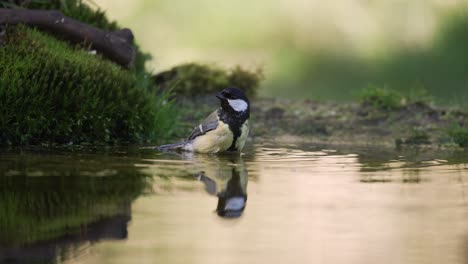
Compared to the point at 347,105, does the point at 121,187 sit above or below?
below

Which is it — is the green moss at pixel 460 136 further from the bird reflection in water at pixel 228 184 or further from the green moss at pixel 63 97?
the green moss at pixel 63 97

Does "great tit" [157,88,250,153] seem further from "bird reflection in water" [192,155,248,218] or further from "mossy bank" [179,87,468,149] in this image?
"mossy bank" [179,87,468,149]

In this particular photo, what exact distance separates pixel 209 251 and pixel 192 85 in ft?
26.5

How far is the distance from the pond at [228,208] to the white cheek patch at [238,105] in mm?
420

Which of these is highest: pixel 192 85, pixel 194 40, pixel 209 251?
pixel 194 40

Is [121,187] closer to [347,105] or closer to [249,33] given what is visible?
[347,105]

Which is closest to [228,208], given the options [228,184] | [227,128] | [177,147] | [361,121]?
[228,184]

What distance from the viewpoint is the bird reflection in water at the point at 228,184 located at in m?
5.71

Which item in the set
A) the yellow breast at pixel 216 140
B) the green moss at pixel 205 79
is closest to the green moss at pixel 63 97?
the yellow breast at pixel 216 140

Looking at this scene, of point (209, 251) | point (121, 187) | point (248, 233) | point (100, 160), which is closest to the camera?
point (209, 251)

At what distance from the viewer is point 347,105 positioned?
12.0m

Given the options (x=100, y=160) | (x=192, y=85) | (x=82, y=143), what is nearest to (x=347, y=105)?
(x=192, y=85)

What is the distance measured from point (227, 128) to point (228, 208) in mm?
2780

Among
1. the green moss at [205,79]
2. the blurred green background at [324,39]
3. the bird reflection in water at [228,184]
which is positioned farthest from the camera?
the blurred green background at [324,39]
